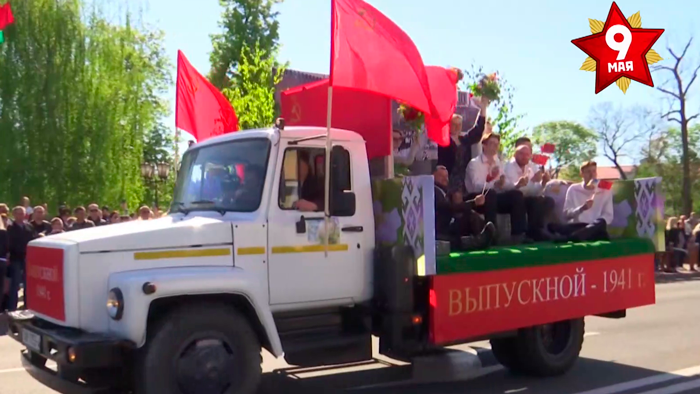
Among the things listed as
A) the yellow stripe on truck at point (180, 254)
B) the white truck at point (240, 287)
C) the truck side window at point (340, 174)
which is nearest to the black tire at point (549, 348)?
the white truck at point (240, 287)

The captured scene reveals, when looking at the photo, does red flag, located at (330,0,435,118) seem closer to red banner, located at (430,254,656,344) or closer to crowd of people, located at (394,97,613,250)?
crowd of people, located at (394,97,613,250)

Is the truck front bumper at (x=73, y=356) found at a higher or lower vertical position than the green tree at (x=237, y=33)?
lower

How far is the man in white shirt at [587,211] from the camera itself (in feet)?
28.0

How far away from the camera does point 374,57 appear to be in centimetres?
692

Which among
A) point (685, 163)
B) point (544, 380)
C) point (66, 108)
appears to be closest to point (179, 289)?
point (544, 380)

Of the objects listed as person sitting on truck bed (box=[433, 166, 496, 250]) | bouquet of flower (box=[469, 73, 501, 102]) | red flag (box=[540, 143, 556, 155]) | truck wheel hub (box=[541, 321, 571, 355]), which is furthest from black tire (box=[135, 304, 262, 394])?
bouquet of flower (box=[469, 73, 501, 102])

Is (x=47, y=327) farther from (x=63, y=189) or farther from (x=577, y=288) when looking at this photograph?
(x=63, y=189)

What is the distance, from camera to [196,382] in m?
5.73

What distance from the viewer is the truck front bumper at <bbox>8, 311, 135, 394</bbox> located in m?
5.32

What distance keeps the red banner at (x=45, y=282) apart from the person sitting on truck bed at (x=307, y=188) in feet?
6.43

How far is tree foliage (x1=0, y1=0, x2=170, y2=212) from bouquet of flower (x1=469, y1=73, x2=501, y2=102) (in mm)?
20649

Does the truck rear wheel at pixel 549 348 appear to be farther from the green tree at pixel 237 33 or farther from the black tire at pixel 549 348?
the green tree at pixel 237 33

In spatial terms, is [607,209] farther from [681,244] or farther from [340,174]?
[681,244]

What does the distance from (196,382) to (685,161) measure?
108 ft
